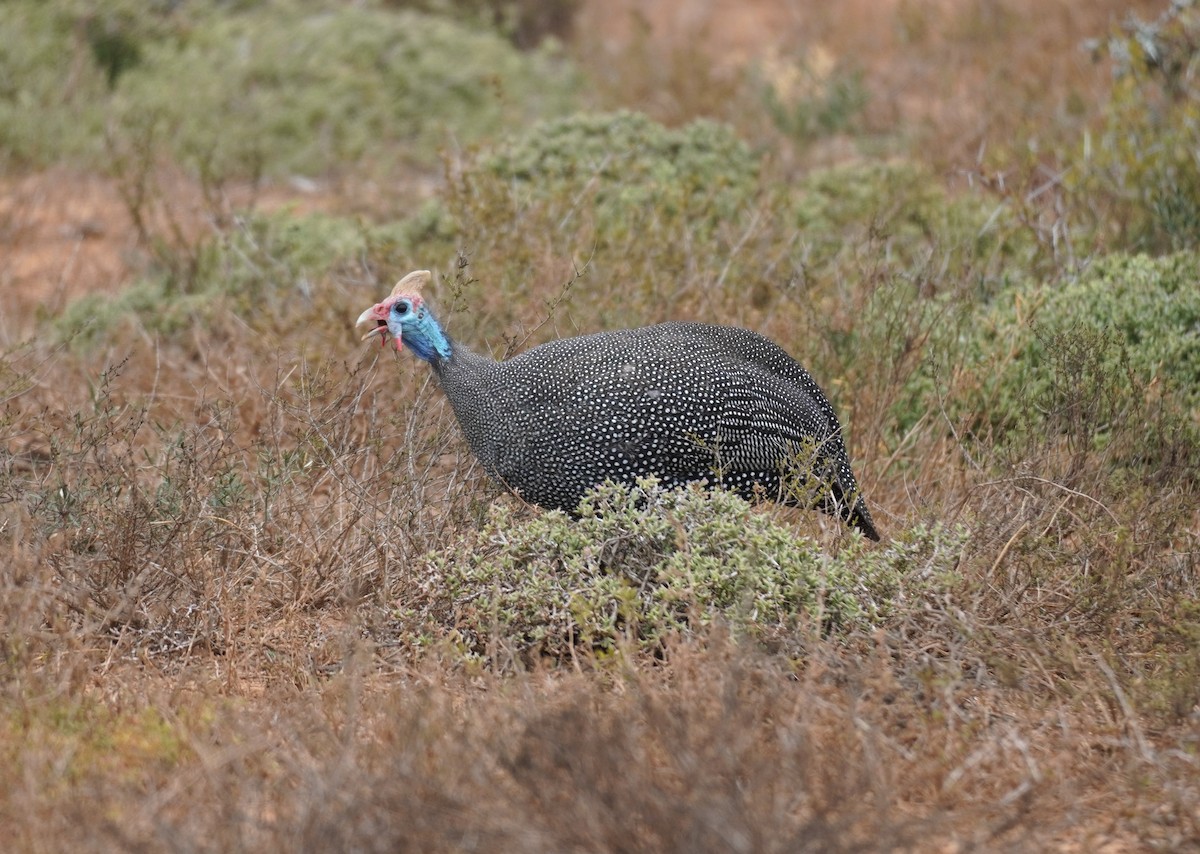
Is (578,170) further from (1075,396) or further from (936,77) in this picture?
(936,77)

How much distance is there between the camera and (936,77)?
964 centimetres

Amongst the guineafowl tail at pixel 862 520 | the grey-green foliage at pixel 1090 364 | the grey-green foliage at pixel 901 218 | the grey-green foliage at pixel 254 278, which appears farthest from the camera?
the grey-green foliage at pixel 901 218

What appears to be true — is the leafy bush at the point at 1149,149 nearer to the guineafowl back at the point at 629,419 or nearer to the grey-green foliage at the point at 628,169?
the grey-green foliage at the point at 628,169

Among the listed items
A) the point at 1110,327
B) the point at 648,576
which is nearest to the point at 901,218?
the point at 1110,327

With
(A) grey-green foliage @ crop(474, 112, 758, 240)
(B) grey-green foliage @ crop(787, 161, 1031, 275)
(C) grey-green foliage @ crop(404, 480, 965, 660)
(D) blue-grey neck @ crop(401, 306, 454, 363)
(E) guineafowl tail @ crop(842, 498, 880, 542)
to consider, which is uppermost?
(D) blue-grey neck @ crop(401, 306, 454, 363)

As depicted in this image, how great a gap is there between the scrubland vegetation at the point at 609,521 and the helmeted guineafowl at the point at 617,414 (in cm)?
16

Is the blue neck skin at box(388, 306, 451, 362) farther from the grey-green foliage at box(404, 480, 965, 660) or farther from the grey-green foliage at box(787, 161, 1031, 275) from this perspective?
the grey-green foliage at box(787, 161, 1031, 275)

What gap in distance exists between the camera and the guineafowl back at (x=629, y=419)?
404 cm

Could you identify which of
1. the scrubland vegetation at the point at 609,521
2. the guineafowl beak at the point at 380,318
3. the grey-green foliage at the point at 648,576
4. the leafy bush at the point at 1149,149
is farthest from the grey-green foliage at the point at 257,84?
the grey-green foliage at the point at 648,576

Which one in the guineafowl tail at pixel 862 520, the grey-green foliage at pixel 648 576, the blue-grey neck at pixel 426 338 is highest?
the blue-grey neck at pixel 426 338

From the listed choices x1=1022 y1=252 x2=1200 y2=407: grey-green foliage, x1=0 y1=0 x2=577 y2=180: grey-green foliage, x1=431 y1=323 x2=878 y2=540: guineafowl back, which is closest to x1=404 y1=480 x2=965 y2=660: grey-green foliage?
x1=431 y1=323 x2=878 y2=540: guineafowl back

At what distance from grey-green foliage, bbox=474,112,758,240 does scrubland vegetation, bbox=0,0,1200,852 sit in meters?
0.03

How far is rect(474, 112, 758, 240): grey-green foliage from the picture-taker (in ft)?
20.2

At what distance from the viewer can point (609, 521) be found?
3.84 m
